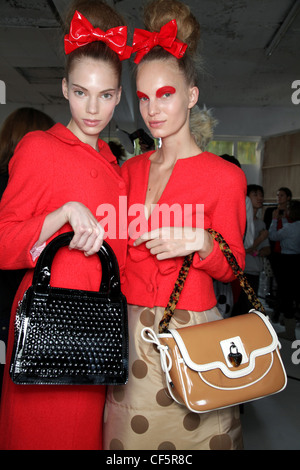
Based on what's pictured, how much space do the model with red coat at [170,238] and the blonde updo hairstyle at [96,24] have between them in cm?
10

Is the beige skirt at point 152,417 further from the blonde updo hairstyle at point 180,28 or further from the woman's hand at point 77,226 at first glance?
the blonde updo hairstyle at point 180,28

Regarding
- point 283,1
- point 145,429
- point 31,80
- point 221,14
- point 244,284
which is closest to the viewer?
point 145,429

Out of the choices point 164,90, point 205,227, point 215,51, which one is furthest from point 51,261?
point 215,51

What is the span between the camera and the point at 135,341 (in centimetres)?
125

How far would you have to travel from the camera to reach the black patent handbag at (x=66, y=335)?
1.00 m

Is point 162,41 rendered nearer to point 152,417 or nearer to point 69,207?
point 69,207

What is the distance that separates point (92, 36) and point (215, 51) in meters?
6.17

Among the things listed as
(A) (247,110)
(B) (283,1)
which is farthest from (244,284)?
(A) (247,110)

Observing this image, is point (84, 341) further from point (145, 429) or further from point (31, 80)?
point (31, 80)

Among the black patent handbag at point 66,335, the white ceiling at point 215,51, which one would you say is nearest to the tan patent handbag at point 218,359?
the black patent handbag at point 66,335

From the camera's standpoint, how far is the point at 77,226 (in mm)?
1057

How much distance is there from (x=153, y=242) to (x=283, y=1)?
197 inches

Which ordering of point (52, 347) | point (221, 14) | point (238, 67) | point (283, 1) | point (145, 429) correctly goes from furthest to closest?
1. point (238, 67)
2. point (221, 14)
3. point (283, 1)
4. point (145, 429)
5. point (52, 347)

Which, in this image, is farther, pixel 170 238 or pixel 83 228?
pixel 170 238
